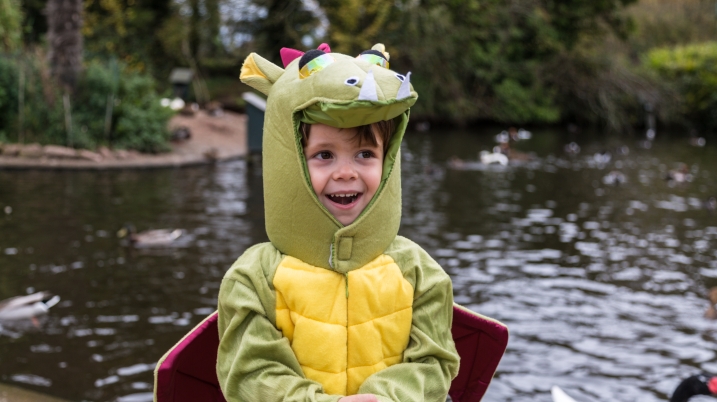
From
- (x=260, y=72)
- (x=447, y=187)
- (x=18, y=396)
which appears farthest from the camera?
(x=447, y=187)

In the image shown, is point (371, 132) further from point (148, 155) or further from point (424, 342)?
point (148, 155)

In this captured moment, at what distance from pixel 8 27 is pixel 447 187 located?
10.1 metres

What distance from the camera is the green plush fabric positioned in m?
2.29

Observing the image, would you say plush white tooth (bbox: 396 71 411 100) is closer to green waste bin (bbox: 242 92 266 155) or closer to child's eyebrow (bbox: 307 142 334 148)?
child's eyebrow (bbox: 307 142 334 148)

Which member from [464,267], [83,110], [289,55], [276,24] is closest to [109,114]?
[83,110]

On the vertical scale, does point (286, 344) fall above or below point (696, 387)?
above

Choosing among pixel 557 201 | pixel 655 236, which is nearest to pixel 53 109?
pixel 557 201

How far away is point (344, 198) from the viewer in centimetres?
243

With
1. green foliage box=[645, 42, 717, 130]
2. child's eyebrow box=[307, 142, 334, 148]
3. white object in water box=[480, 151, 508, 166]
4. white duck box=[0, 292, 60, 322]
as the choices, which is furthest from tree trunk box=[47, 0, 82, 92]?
green foliage box=[645, 42, 717, 130]

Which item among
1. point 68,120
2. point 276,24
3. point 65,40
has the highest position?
point 276,24

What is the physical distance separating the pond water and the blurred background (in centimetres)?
3

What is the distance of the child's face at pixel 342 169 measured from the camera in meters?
2.36

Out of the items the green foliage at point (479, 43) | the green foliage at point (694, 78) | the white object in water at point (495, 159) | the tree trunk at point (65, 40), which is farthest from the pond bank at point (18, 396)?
the green foliage at point (694, 78)

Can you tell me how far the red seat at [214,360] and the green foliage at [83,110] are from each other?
43.5 ft
